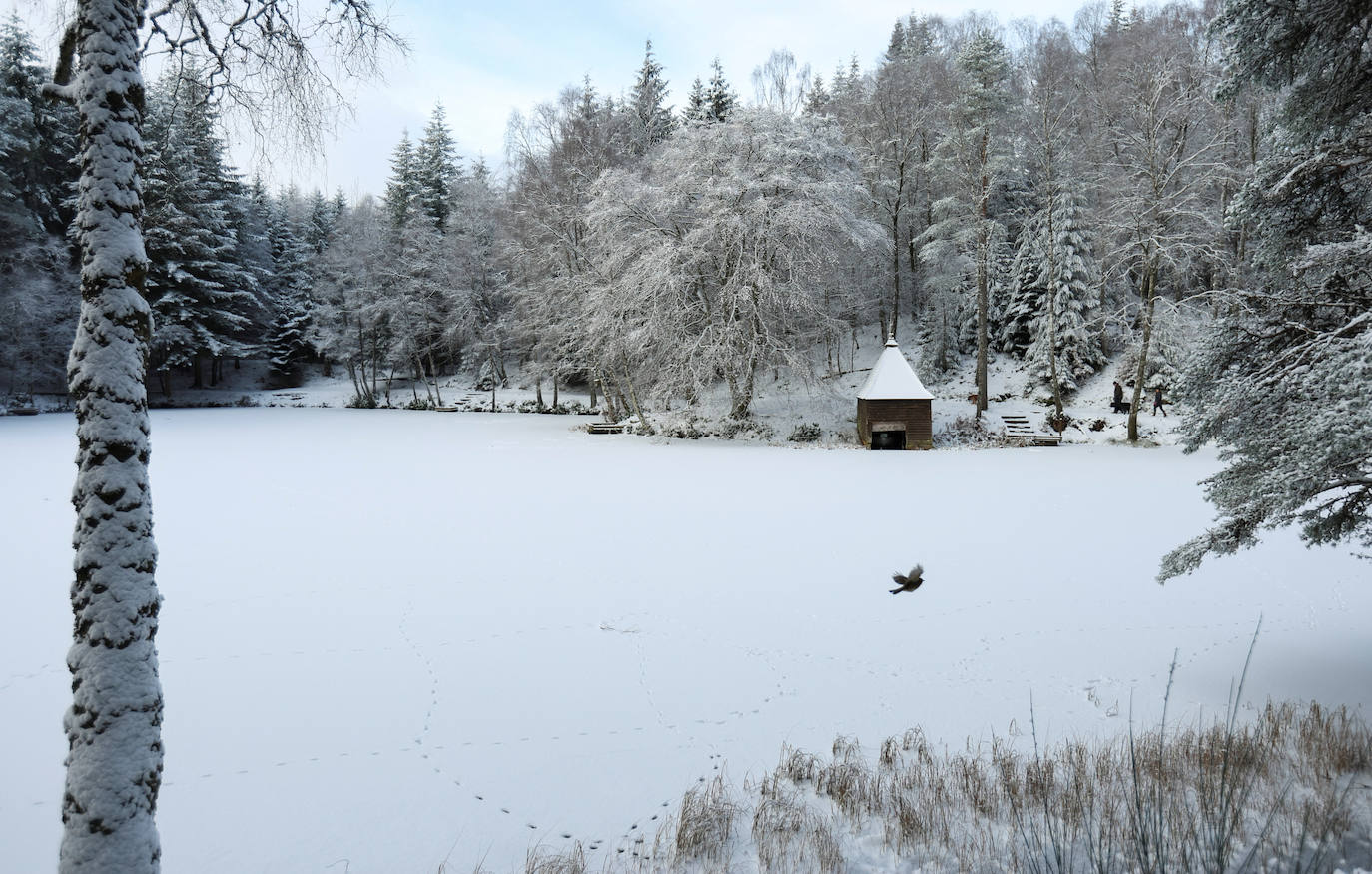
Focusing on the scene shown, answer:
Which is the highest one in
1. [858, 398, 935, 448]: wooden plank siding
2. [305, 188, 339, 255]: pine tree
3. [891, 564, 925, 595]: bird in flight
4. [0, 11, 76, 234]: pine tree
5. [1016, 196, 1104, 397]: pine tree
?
[305, 188, 339, 255]: pine tree

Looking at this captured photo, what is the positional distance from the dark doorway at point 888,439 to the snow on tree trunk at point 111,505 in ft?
63.1

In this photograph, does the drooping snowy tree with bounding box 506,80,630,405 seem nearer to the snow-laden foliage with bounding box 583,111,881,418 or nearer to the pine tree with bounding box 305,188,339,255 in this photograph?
the snow-laden foliage with bounding box 583,111,881,418

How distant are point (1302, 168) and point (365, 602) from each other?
29.2 feet

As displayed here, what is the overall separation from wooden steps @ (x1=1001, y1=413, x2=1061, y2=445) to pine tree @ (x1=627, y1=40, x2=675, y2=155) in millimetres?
17360

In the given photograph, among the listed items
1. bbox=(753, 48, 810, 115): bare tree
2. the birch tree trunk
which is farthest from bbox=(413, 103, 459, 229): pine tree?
the birch tree trunk

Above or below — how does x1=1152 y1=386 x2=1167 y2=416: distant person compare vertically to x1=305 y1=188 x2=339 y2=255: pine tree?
below

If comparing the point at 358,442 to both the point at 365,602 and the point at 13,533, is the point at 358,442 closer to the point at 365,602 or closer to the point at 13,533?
the point at 13,533

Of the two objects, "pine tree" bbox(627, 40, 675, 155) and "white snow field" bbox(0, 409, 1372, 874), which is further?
"pine tree" bbox(627, 40, 675, 155)

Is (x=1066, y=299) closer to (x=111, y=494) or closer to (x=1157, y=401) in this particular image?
(x=1157, y=401)

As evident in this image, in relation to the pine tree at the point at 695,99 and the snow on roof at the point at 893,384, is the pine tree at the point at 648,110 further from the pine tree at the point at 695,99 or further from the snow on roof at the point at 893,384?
the snow on roof at the point at 893,384

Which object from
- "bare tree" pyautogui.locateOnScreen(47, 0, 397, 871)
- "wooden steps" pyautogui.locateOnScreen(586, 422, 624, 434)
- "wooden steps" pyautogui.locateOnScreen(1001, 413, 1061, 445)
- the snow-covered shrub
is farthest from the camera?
"wooden steps" pyautogui.locateOnScreen(586, 422, 624, 434)

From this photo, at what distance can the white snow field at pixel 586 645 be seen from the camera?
410cm

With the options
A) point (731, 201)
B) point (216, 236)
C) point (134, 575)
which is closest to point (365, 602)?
point (134, 575)

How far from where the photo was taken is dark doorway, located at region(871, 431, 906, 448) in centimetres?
2047
